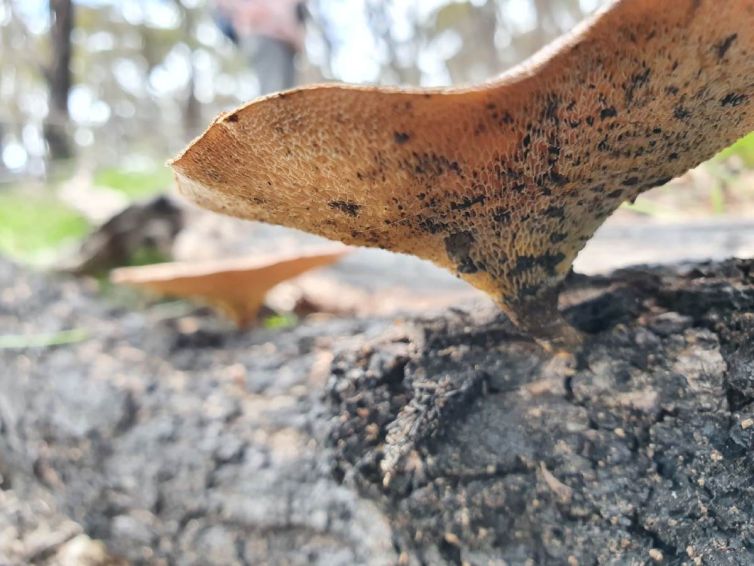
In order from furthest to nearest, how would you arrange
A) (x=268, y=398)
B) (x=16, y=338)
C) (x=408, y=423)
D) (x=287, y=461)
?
(x=16, y=338) < (x=268, y=398) < (x=287, y=461) < (x=408, y=423)

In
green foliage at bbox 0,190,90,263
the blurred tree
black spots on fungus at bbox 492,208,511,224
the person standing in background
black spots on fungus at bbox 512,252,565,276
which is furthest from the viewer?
the blurred tree

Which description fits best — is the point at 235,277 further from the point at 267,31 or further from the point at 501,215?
the point at 267,31

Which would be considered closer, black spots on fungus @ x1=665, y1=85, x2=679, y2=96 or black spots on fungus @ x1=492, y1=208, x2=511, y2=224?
black spots on fungus @ x1=665, y1=85, x2=679, y2=96

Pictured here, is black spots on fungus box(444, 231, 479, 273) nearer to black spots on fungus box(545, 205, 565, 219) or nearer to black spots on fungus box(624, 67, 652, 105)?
black spots on fungus box(545, 205, 565, 219)

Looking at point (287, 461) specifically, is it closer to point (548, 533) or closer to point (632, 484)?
point (548, 533)

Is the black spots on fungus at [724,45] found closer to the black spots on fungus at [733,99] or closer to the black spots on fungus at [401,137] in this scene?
the black spots on fungus at [733,99]

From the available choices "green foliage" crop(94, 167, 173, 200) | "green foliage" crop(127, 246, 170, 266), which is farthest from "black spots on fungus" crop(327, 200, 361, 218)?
"green foliage" crop(94, 167, 173, 200)

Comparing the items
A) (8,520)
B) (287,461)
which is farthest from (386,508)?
(8,520)
